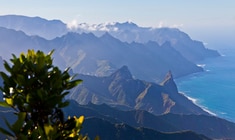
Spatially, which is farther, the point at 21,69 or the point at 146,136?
the point at 146,136

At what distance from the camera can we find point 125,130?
200 metres

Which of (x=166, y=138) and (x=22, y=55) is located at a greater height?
(x=166, y=138)

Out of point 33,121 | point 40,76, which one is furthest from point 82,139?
point 40,76

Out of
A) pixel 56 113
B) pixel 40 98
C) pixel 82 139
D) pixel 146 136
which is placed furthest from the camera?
pixel 146 136

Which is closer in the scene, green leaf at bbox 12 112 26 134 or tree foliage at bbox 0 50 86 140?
green leaf at bbox 12 112 26 134

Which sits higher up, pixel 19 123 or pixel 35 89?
pixel 35 89

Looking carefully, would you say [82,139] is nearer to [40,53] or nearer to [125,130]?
[40,53]

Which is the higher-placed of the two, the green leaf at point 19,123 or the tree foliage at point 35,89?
the tree foliage at point 35,89

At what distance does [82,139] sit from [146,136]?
19384 cm

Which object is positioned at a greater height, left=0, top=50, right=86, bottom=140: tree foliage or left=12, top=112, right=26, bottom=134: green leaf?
left=0, top=50, right=86, bottom=140: tree foliage

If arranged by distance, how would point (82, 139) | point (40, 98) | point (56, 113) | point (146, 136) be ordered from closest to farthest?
1. point (40, 98)
2. point (56, 113)
3. point (82, 139)
4. point (146, 136)

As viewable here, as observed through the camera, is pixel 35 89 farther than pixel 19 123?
Yes

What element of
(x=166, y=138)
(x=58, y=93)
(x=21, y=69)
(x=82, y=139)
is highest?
(x=166, y=138)

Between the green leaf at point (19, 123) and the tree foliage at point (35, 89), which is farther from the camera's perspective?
the tree foliage at point (35, 89)
